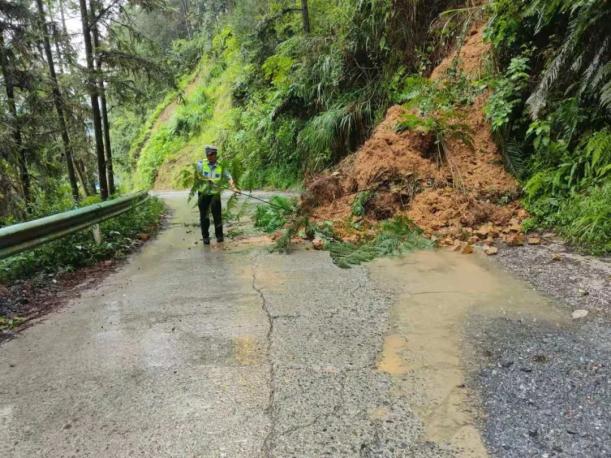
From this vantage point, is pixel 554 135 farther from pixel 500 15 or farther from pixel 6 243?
pixel 6 243

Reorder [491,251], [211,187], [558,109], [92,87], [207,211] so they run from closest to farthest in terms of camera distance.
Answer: [491,251] → [558,109] → [211,187] → [207,211] → [92,87]

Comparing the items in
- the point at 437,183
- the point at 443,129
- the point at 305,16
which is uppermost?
the point at 305,16

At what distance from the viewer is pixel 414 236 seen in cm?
646

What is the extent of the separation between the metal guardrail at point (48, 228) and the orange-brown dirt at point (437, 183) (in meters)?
3.79

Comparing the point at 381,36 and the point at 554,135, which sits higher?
the point at 381,36

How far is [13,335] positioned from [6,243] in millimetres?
1273

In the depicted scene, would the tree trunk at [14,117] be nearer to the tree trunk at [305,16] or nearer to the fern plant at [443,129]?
the tree trunk at [305,16]

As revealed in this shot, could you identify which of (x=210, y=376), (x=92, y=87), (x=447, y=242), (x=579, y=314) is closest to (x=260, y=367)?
(x=210, y=376)

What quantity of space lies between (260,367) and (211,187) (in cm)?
471

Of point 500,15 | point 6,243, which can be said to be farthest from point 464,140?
point 6,243

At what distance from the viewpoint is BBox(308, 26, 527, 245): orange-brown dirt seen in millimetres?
6594

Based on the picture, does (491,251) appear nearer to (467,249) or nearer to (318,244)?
(467,249)

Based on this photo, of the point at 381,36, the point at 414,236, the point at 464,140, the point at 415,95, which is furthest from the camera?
the point at 381,36

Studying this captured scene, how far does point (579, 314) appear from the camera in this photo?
367 centimetres
